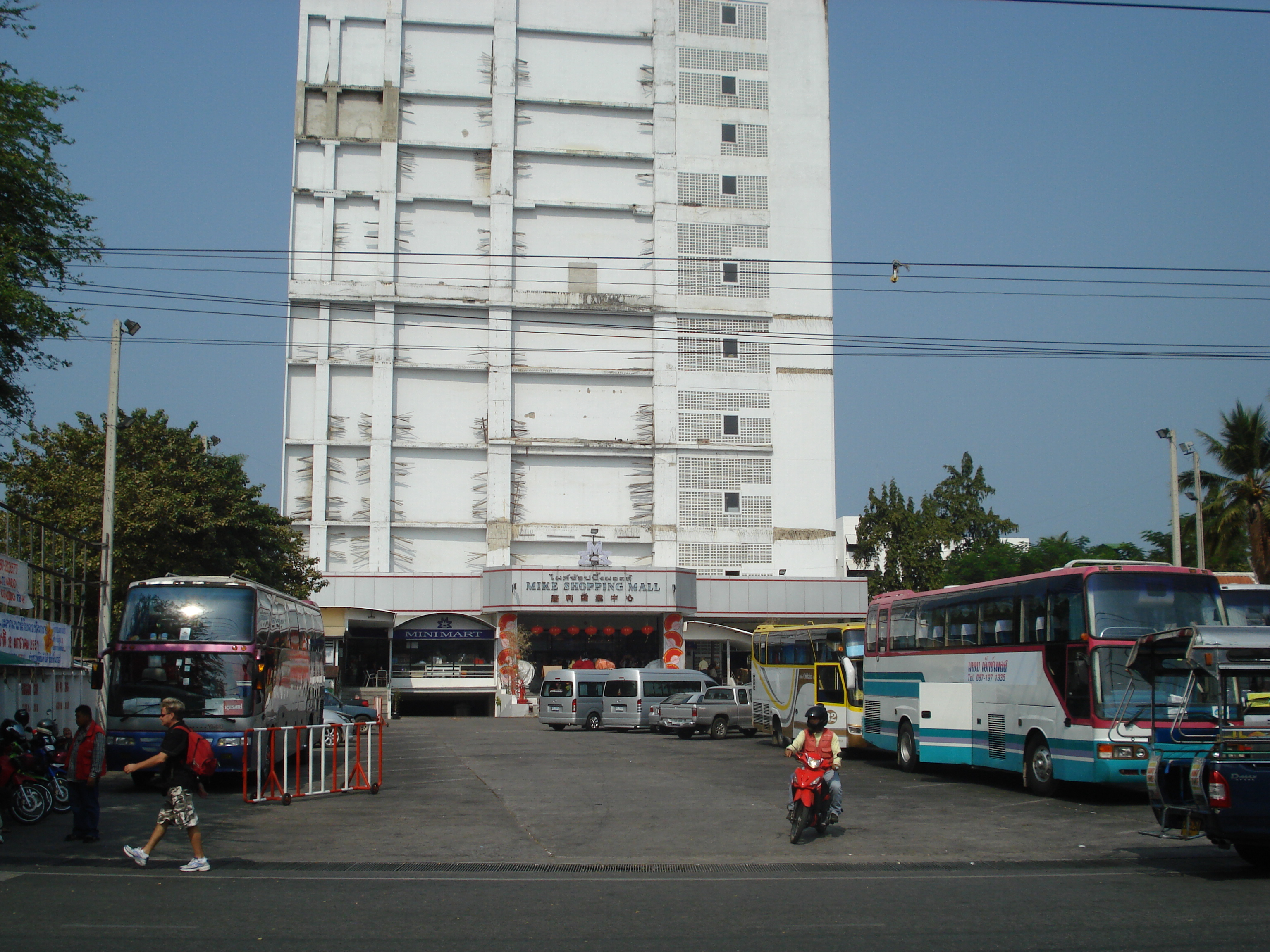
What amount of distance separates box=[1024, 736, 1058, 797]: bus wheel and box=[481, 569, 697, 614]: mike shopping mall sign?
37.2 meters

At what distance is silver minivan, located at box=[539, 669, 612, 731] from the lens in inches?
1633

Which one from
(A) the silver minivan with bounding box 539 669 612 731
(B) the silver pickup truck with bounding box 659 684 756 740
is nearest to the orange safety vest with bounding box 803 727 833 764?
(B) the silver pickup truck with bounding box 659 684 756 740

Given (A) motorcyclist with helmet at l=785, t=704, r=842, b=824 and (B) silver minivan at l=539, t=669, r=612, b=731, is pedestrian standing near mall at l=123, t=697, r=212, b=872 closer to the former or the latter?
(A) motorcyclist with helmet at l=785, t=704, r=842, b=824

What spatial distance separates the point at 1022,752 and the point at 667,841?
292 inches

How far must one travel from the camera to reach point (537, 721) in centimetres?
4978

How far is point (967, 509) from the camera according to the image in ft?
204

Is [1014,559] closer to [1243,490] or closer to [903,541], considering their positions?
[903,541]

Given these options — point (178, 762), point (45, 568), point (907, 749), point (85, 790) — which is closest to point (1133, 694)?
point (907, 749)

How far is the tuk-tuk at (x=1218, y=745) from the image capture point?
10.3m

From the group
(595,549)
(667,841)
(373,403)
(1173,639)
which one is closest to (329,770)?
(667,841)

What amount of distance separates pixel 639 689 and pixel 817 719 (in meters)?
26.9

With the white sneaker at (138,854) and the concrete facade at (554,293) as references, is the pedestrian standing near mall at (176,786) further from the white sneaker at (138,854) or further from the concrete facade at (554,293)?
the concrete facade at (554,293)

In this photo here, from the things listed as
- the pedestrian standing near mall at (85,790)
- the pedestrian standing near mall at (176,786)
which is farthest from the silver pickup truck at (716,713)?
the pedestrian standing near mall at (176,786)

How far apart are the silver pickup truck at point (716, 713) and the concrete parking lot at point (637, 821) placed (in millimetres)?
11039
